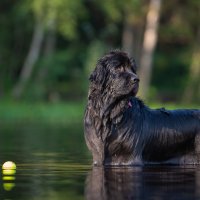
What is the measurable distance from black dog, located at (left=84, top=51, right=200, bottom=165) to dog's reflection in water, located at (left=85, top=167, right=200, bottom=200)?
409 mm

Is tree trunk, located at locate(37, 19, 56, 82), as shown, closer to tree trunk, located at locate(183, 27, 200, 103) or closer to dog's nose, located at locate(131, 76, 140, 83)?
tree trunk, located at locate(183, 27, 200, 103)

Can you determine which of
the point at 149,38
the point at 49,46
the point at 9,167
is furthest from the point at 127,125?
the point at 49,46

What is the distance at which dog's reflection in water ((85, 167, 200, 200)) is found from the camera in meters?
12.9

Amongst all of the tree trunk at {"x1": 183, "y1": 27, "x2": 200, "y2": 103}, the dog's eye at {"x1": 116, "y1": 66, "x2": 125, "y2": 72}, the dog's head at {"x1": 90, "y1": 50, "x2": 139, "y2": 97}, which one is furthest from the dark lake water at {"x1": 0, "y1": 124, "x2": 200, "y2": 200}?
the tree trunk at {"x1": 183, "y1": 27, "x2": 200, "y2": 103}

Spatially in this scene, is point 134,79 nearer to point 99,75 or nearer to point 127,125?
point 99,75

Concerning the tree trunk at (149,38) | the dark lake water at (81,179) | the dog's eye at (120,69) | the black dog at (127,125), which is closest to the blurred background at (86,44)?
the tree trunk at (149,38)

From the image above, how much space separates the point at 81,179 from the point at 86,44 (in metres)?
44.8

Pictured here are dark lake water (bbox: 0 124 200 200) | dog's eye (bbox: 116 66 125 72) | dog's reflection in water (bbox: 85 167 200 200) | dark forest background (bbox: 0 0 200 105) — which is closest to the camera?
dog's reflection in water (bbox: 85 167 200 200)

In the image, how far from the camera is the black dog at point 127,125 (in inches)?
642

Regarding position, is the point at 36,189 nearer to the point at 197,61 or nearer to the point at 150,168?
the point at 150,168

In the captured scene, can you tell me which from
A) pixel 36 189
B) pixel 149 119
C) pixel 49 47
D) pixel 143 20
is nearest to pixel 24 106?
pixel 49 47

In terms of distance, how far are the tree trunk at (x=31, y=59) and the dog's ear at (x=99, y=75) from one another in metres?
33.5

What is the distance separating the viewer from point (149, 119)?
17.2m

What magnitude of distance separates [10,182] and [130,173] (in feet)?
6.45
